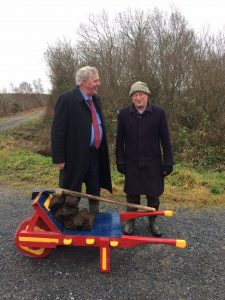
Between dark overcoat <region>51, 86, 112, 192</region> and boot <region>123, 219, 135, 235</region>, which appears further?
boot <region>123, 219, 135, 235</region>

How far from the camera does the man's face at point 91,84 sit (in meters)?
3.77

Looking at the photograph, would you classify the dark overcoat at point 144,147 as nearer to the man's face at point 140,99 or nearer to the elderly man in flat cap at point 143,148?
the elderly man in flat cap at point 143,148

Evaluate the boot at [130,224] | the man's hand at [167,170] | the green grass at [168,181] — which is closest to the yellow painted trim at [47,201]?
the boot at [130,224]

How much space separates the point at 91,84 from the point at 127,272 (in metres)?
2.15

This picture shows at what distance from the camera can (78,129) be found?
12.6ft

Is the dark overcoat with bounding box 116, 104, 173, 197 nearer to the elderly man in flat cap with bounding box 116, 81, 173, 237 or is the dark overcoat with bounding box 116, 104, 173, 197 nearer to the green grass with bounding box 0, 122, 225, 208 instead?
the elderly man in flat cap with bounding box 116, 81, 173, 237

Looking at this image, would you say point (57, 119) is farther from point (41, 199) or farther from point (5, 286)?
point (5, 286)

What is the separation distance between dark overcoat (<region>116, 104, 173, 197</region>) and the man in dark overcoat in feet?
1.13

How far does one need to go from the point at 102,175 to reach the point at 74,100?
1137 millimetres

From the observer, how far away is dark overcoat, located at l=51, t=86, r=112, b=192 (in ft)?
12.5

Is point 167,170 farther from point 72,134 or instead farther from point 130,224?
point 72,134

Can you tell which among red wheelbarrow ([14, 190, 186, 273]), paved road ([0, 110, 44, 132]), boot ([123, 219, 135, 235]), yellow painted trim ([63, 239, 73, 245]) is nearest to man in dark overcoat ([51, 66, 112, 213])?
red wheelbarrow ([14, 190, 186, 273])

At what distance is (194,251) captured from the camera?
385 cm

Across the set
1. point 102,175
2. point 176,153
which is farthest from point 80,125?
point 176,153
